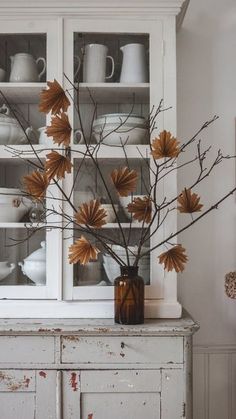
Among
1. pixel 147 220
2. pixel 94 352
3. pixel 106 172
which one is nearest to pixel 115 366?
pixel 94 352

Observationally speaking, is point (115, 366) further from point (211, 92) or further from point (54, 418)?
point (211, 92)

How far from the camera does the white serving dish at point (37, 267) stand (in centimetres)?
181

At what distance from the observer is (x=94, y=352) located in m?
1.64

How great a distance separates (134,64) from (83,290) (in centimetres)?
83

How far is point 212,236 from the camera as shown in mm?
2100

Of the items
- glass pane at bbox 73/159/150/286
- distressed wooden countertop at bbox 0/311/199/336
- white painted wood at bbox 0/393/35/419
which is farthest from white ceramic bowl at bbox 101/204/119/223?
white painted wood at bbox 0/393/35/419

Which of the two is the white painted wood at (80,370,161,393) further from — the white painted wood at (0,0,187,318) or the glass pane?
the glass pane

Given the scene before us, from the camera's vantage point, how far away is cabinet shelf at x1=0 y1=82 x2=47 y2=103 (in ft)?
5.99

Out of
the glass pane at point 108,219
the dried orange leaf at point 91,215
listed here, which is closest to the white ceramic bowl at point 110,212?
the glass pane at point 108,219

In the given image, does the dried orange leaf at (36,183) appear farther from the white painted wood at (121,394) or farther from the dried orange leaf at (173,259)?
the white painted wood at (121,394)

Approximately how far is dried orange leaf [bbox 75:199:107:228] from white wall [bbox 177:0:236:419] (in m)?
0.52

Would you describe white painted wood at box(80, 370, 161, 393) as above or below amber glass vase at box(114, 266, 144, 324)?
below

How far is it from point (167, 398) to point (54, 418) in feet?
1.22

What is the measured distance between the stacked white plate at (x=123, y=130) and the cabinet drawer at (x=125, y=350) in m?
0.69
